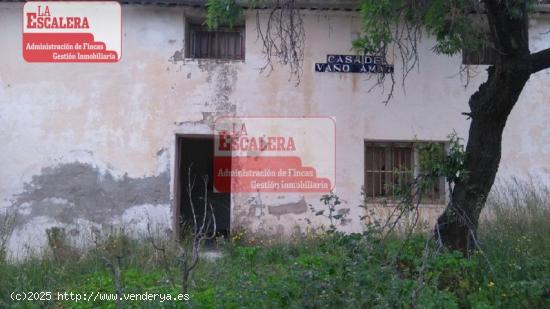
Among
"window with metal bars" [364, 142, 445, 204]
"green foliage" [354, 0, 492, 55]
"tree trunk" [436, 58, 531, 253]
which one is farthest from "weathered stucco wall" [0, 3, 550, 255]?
"tree trunk" [436, 58, 531, 253]

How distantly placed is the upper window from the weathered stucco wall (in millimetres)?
314

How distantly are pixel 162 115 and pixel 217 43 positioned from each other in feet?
4.87

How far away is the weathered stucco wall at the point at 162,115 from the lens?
27.9 feet

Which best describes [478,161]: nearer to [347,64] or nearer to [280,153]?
[347,64]

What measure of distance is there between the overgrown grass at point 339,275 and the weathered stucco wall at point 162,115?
966 mm

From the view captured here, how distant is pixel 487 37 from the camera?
6824mm

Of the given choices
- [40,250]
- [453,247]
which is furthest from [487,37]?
[40,250]

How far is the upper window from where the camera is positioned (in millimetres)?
9031

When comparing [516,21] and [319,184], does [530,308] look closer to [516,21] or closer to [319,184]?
[516,21]

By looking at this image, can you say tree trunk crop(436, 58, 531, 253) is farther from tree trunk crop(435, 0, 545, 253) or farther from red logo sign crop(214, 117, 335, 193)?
red logo sign crop(214, 117, 335, 193)

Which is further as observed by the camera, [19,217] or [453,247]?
[19,217]

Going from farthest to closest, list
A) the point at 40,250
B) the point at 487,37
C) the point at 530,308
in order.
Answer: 1. the point at 40,250
2. the point at 487,37
3. the point at 530,308

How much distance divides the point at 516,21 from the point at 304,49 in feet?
11.6

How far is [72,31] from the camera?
28.6ft
